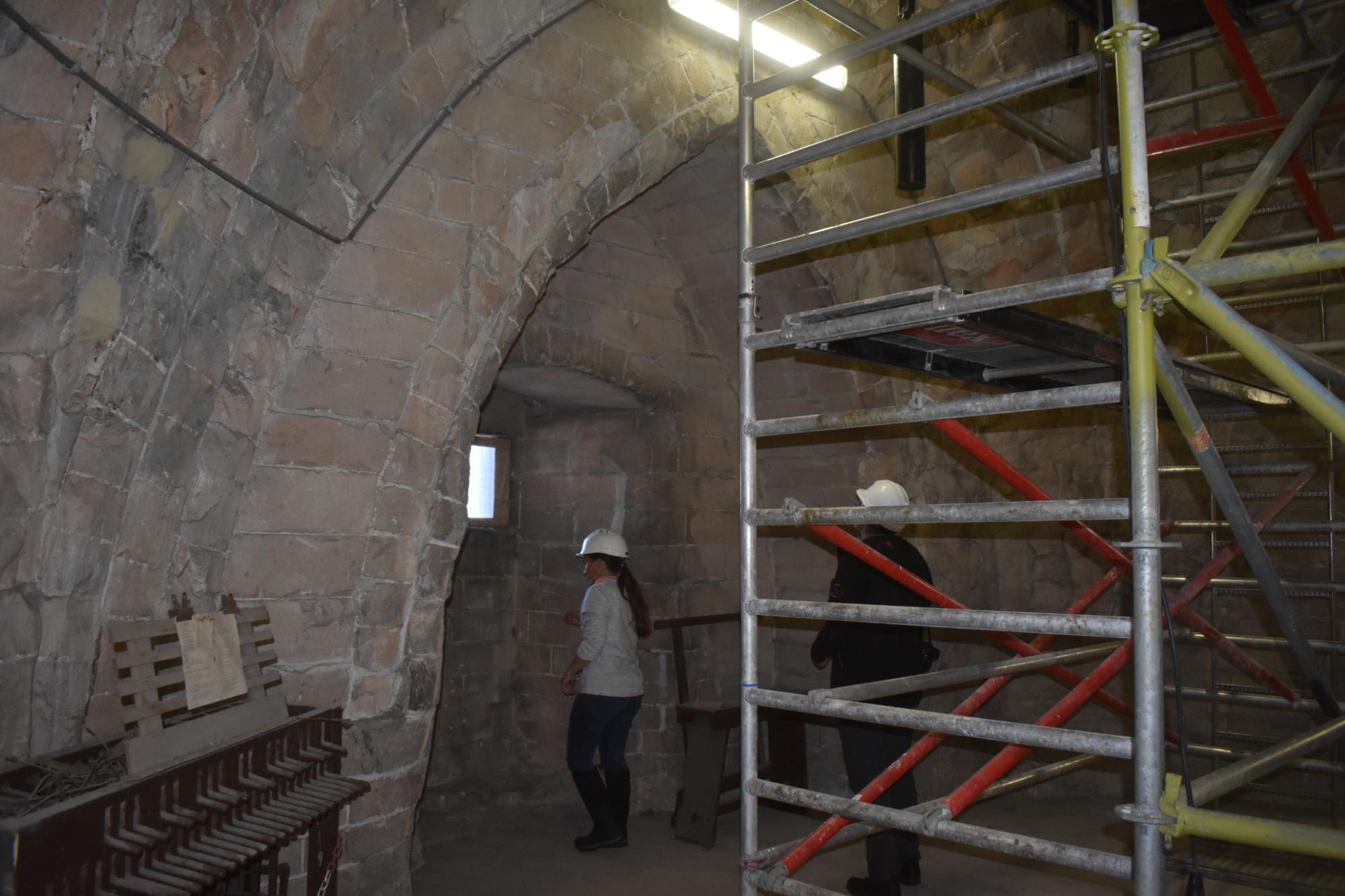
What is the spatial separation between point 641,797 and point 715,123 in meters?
3.79

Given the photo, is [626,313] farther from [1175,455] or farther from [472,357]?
[1175,455]

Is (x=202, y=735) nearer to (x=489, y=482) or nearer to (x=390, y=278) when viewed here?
(x=390, y=278)

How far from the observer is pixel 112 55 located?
7.82 feet

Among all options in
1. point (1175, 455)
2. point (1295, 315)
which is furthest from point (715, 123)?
point (1295, 315)

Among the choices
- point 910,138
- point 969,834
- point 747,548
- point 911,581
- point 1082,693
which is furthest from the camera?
point 910,138

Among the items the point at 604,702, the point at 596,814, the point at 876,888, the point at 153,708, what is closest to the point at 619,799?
the point at 596,814

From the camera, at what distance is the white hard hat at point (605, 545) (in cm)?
543

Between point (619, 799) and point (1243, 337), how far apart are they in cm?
415

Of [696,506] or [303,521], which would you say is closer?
[303,521]

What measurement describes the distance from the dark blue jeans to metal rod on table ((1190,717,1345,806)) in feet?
10.6

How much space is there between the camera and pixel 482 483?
6.54m

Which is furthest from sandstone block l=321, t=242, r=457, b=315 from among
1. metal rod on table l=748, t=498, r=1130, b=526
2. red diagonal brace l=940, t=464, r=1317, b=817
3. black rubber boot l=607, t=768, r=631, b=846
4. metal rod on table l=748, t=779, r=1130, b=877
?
black rubber boot l=607, t=768, r=631, b=846

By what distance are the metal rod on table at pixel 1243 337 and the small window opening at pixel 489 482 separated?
4999 millimetres

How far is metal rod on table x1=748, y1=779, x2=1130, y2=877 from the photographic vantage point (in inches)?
78.0
